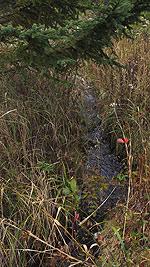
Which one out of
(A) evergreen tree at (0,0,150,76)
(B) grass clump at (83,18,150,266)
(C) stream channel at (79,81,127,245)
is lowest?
(C) stream channel at (79,81,127,245)

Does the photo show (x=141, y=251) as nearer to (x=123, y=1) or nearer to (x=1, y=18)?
(x=123, y=1)

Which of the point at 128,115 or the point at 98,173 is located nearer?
the point at 98,173

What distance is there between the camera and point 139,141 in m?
2.59

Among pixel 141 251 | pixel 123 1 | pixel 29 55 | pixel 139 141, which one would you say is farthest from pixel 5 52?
pixel 141 251

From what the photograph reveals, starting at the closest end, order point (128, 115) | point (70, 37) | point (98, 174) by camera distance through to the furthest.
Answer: point (70, 37), point (98, 174), point (128, 115)

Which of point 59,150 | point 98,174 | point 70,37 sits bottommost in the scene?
point 98,174

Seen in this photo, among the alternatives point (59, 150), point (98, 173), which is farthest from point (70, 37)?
point (98, 173)

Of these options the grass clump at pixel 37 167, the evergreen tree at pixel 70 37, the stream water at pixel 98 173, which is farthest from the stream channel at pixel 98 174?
the evergreen tree at pixel 70 37

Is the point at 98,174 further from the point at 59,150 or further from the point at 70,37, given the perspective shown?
the point at 70,37

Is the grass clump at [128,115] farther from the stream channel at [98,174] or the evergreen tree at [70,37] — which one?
the evergreen tree at [70,37]

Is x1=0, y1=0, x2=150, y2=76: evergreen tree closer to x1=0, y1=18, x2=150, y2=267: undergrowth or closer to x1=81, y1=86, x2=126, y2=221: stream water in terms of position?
x1=0, y1=18, x2=150, y2=267: undergrowth

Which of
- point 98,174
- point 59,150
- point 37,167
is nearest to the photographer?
point 37,167

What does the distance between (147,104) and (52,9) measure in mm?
1490

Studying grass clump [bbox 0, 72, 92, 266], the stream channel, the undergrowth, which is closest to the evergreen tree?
the undergrowth
